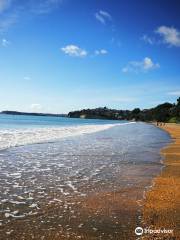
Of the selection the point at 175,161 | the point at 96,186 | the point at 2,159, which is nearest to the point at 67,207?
the point at 96,186

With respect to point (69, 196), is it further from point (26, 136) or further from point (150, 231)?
point (26, 136)

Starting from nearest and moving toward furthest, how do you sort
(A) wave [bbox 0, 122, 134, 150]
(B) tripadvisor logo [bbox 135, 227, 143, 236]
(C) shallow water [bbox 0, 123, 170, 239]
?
(B) tripadvisor logo [bbox 135, 227, 143, 236] → (C) shallow water [bbox 0, 123, 170, 239] → (A) wave [bbox 0, 122, 134, 150]

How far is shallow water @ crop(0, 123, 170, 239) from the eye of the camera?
7465 millimetres

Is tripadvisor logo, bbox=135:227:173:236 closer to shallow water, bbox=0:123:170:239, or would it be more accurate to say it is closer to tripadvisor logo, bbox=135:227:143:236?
tripadvisor logo, bbox=135:227:143:236

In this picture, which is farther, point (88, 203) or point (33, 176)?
point (33, 176)

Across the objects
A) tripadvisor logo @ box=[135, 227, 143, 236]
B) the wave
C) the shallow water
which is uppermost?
the wave

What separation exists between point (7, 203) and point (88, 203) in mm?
2349

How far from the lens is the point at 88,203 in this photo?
9.59m

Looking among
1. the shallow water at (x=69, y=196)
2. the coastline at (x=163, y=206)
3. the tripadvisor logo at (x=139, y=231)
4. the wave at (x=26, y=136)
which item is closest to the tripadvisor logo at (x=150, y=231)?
the tripadvisor logo at (x=139, y=231)

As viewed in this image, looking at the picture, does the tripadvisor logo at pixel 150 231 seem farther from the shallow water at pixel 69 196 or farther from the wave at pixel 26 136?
the wave at pixel 26 136

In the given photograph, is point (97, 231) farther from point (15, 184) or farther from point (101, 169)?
point (101, 169)

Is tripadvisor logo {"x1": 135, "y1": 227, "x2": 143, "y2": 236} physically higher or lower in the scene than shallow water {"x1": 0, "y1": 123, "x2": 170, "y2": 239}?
lower

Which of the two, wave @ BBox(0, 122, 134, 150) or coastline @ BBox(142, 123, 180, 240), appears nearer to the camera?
coastline @ BBox(142, 123, 180, 240)

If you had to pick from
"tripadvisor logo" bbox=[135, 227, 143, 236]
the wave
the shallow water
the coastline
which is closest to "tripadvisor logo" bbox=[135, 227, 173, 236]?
"tripadvisor logo" bbox=[135, 227, 143, 236]
